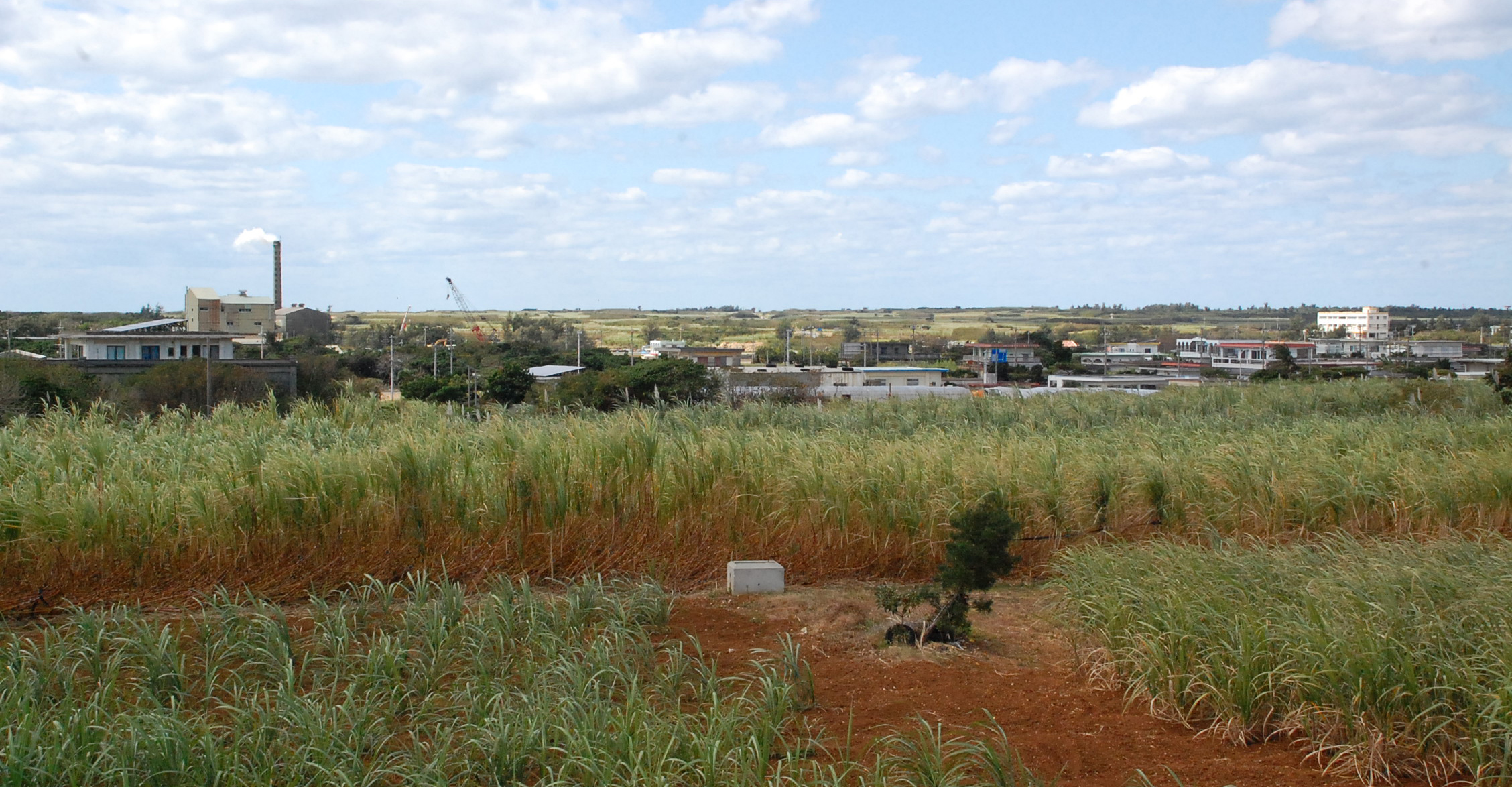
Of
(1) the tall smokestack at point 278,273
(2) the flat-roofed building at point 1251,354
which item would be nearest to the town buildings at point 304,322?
(1) the tall smokestack at point 278,273

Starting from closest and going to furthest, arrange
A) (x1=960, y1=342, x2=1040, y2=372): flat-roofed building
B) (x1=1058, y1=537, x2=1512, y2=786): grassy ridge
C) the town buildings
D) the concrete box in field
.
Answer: (x1=1058, y1=537, x2=1512, y2=786): grassy ridge → the concrete box in field → (x1=960, y1=342, x2=1040, y2=372): flat-roofed building → the town buildings

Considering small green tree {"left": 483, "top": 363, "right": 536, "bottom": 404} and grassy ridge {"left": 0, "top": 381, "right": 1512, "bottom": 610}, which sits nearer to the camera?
grassy ridge {"left": 0, "top": 381, "right": 1512, "bottom": 610}

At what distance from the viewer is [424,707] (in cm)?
400

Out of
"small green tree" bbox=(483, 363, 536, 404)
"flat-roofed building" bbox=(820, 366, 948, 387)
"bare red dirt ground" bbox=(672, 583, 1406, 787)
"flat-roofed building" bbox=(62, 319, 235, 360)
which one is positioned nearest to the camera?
"bare red dirt ground" bbox=(672, 583, 1406, 787)

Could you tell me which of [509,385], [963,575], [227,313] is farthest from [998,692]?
[227,313]

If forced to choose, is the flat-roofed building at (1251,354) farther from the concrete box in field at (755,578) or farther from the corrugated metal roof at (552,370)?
the concrete box in field at (755,578)

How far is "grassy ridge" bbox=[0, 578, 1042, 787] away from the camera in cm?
341

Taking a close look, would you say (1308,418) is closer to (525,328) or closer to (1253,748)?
(1253,748)

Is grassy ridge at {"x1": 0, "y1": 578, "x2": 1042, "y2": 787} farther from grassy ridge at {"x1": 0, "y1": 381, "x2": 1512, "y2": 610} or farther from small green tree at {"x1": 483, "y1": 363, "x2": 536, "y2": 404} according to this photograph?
small green tree at {"x1": 483, "y1": 363, "x2": 536, "y2": 404}

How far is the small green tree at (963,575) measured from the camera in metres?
5.06

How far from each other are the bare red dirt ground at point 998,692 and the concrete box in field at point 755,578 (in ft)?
0.37

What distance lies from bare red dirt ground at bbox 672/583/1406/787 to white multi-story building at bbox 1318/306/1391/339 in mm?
79723

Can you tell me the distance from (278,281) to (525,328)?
34375 mm

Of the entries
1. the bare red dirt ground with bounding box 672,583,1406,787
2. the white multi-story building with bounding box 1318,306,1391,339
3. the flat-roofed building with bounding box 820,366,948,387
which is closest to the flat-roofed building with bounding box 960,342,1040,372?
the flat-roofed building with bounding box 820,366,948,387
